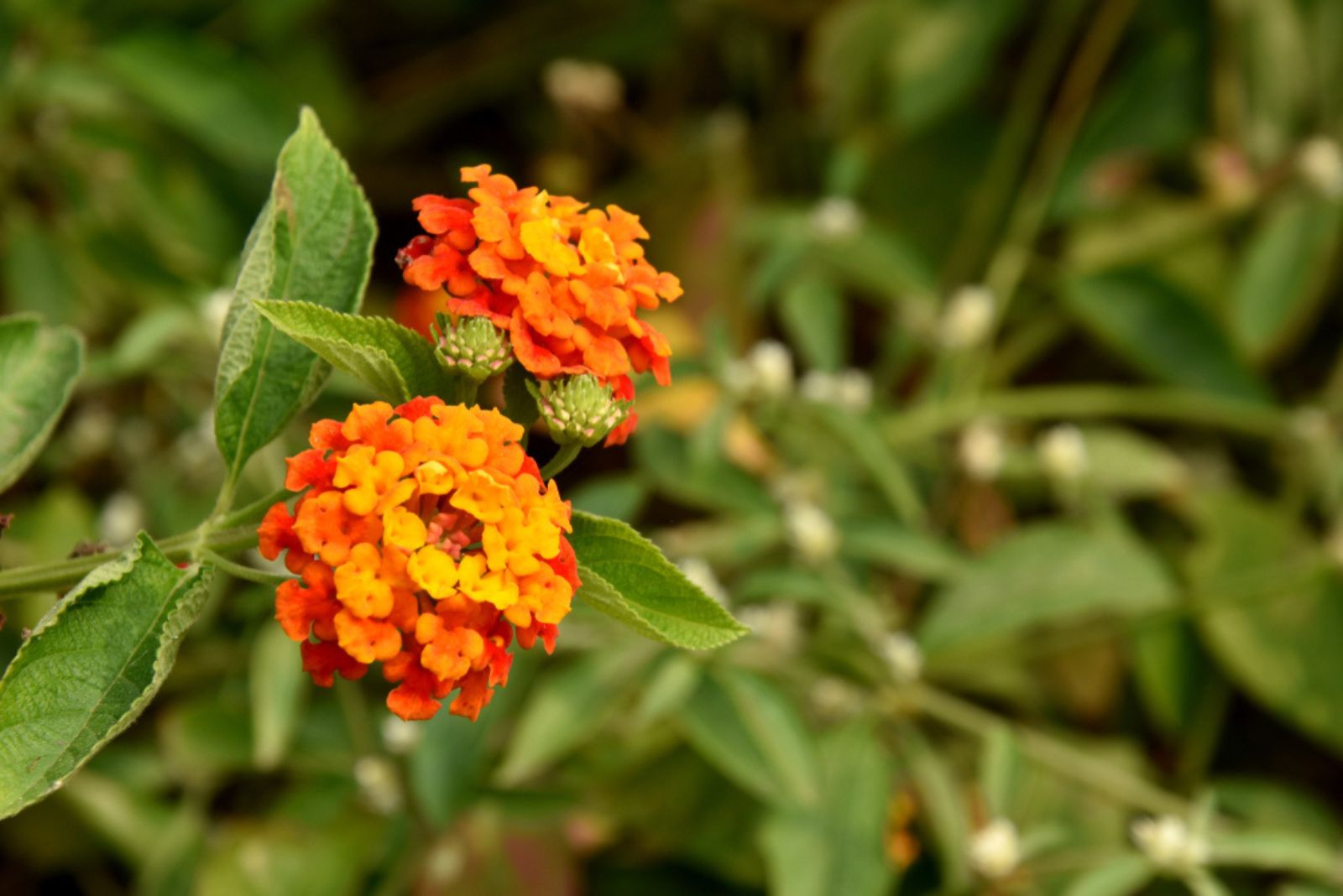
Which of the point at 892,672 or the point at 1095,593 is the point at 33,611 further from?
the point at 1095,593

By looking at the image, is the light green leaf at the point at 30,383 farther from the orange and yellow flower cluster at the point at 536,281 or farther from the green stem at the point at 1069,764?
the green stem at the point at 1069,764

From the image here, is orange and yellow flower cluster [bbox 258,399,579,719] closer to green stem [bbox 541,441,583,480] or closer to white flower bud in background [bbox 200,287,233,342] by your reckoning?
green stem [bbox 541,441,583,480]

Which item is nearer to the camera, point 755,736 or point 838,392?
point 755,736

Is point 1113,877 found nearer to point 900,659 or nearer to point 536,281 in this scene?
point 900,659

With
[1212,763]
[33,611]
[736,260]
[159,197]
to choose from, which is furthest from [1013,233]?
[33,611]

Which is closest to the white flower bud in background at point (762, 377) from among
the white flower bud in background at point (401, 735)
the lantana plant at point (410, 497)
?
the white flower bud in background at point (401, 735)

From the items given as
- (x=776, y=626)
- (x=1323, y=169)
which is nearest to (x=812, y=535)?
(x=776, y=626)
